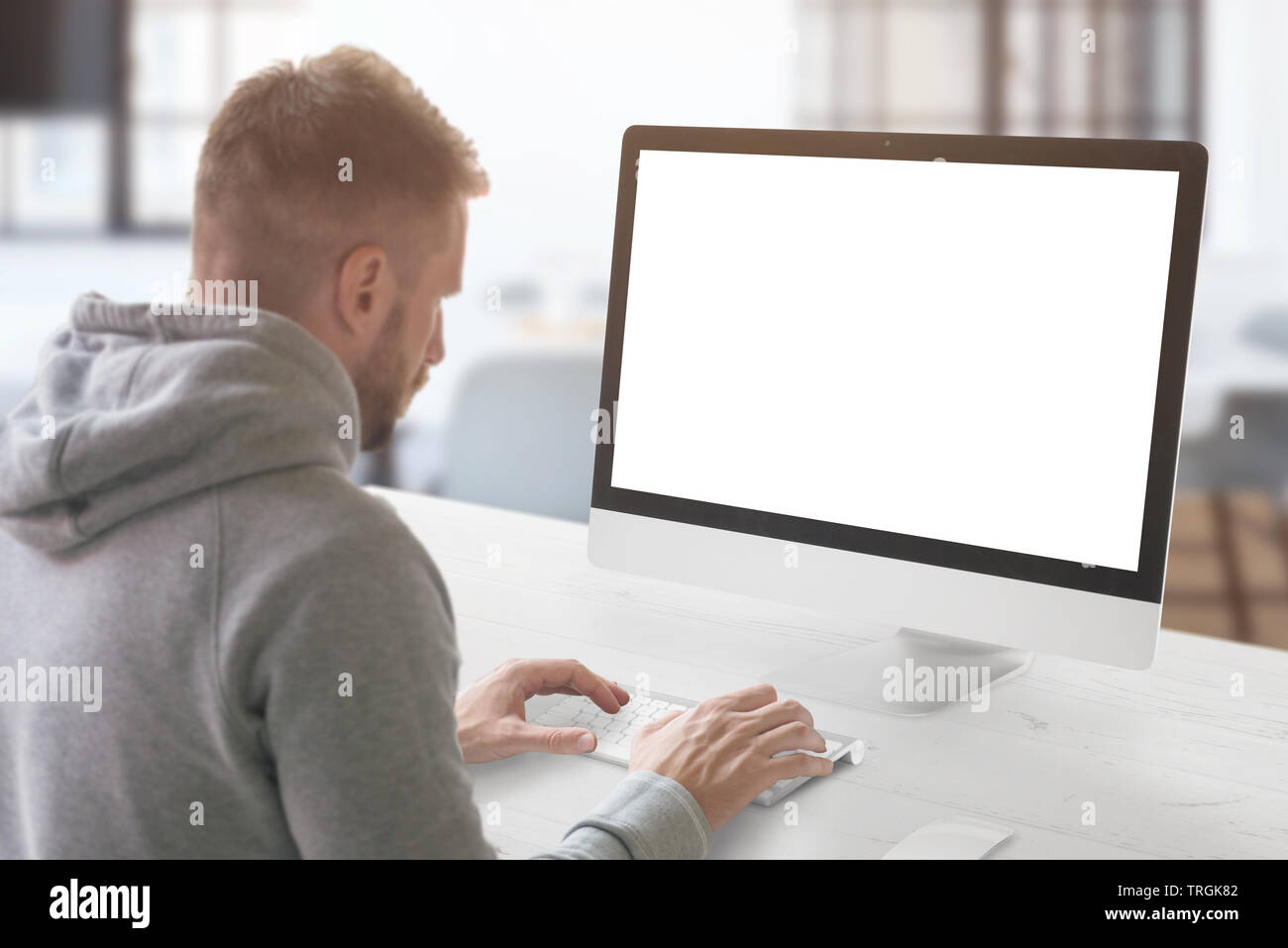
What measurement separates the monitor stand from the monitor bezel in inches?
4.5

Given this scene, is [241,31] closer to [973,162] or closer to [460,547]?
[460,547]

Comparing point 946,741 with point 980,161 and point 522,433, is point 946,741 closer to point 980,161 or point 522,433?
point 980,161

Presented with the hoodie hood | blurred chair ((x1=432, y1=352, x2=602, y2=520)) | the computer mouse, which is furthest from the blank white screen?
blurred chair ((x1=432, y1=352, x2=602, y2=520))

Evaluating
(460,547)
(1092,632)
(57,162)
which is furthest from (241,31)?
(1092,632)

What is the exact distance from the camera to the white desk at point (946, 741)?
2.74 ft

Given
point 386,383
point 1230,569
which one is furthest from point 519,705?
point 1230,569

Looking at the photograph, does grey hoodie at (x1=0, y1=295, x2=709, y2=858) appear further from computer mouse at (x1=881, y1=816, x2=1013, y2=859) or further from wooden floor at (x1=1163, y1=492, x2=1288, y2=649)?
wooden floor at (x1=1163, y1=492, x2=1288, y2=649)

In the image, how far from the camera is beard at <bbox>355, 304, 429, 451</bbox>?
2.59ft

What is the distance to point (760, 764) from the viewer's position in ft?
2.81

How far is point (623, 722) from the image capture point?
993 millimetres

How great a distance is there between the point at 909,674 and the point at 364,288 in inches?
23.2

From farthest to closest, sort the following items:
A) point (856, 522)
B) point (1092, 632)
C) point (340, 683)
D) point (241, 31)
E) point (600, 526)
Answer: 1. point (241, 31)
2. point (600, 526)
3. point (856, 522)
4. point (1092, 632)
5. point (340, 683)

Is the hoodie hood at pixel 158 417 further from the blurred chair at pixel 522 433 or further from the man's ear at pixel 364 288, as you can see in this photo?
the blurred chair at pixel 522 433
